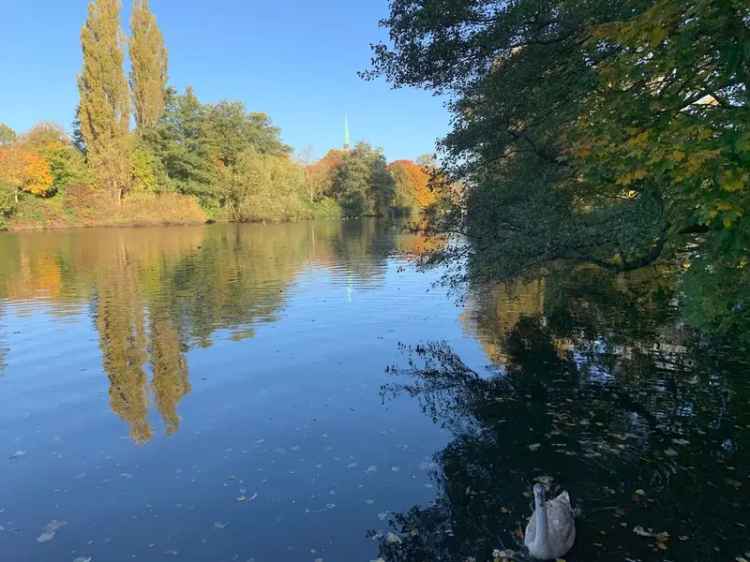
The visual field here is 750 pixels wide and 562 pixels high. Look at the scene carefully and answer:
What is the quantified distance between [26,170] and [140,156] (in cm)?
1433

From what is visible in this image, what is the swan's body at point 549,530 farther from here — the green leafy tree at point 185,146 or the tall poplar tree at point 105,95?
the green leafy tree at point 185,146

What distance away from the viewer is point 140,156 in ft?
247

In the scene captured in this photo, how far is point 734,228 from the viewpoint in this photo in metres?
6.72

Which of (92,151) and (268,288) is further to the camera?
(92,151)

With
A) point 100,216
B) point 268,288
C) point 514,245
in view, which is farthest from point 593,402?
point 100,216

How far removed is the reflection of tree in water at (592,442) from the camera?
22.1 feet

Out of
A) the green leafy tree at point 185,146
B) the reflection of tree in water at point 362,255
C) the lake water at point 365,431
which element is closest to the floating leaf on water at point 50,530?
the lake water at point 365,431

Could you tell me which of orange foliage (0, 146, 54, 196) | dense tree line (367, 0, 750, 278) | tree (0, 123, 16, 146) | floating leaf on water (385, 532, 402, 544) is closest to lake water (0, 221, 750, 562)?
floating leaf on water (385, 532, 402, 544)

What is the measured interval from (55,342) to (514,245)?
14.8m

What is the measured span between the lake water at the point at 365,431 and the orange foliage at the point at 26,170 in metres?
58.5

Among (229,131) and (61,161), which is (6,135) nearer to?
(61,161)

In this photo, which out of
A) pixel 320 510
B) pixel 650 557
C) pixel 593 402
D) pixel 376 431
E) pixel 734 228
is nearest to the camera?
pixel 650 557

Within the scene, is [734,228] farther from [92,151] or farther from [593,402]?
[92,151]

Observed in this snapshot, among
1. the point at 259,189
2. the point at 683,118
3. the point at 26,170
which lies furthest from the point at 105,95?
the point at 683,118
